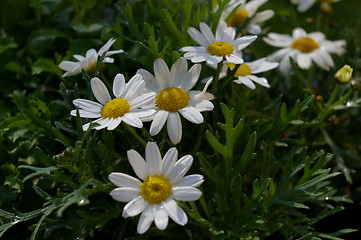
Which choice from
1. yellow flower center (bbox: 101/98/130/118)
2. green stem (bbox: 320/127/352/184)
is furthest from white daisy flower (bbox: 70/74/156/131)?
green stem (bbox: 320/127/352/184)

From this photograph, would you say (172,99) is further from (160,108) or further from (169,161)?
(169,161)

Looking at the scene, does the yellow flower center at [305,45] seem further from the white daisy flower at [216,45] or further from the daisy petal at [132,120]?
the daisy petal at [132,120]

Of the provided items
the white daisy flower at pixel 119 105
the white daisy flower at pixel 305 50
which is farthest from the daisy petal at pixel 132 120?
the white daisy flower at pixel 305 50

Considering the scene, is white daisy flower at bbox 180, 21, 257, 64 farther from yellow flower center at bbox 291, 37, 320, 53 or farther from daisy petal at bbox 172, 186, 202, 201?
yellow flower center at bbox 291, 37, 320, 53

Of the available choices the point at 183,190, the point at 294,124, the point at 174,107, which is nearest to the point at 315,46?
the point at 294,124

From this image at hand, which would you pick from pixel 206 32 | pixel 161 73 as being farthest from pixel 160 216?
pixel 206 32

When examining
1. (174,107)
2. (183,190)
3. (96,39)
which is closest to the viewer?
(183,190)

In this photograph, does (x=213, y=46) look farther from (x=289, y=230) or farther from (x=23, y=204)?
(x=23, y=204)
